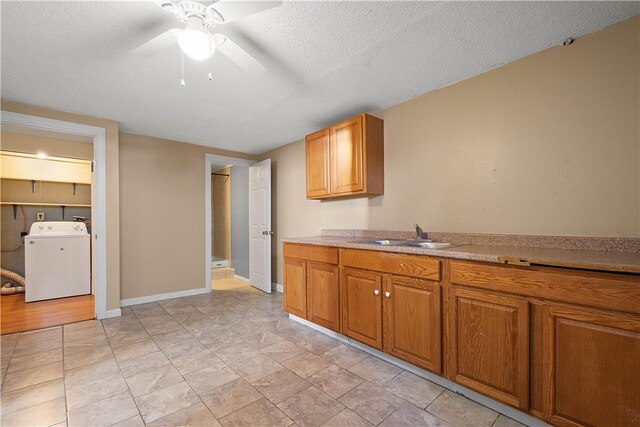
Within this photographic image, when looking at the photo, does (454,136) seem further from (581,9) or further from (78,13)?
(78,13)

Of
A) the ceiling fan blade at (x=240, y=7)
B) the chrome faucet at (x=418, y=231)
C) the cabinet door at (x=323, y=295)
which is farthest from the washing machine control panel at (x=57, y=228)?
the chrome faucet at (x=418, y=231)

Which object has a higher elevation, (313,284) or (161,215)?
(161,215)

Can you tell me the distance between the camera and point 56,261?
13.1 ft

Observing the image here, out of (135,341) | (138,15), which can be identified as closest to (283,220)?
(135,341)

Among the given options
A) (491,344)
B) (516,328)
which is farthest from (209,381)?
(516,328)

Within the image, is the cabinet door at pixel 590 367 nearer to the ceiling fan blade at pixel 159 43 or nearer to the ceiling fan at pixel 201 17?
the ceiling fan at pixel 201 17

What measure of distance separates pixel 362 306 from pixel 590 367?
4.48 ft

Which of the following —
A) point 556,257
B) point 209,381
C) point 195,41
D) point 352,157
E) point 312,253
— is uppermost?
point 195,41

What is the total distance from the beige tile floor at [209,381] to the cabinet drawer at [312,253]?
758 millimetres

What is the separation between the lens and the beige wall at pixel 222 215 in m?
5.97

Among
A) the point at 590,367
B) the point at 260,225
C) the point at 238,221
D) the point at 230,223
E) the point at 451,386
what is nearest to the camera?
the point at 590,367

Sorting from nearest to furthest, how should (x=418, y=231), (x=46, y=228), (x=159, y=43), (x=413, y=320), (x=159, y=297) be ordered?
1. (x=159, y=43)
2. (x=413, y=320)
3. (x=418, y=231)
4. (x=159, y=297)
5. (x=46, y=228)

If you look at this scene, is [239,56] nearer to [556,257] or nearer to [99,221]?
[556,257]

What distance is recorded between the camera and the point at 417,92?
253 centimetres
